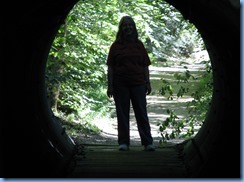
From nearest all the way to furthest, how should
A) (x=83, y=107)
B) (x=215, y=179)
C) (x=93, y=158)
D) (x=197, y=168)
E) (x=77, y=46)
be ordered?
(x=215, y=179)
(x=197, y=168)
(x=93, y=158)
(x=77, y=46)
(x=83, y=107)

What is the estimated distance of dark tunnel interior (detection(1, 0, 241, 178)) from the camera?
627cm

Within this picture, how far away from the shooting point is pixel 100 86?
1580cm

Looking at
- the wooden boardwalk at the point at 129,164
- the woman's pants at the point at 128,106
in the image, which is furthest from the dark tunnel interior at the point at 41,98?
the woman's pants at the point at 128,106

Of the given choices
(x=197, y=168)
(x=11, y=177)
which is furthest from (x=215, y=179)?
(x=11, y=177)

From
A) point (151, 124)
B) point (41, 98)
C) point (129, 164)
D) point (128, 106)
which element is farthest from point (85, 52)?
point (129, 164)

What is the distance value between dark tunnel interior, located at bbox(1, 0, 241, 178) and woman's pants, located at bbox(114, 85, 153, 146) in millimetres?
1193

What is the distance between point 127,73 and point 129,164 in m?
1.44

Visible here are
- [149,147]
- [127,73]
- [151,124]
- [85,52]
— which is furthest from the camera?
[151,124]

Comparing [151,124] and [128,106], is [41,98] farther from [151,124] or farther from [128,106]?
[151,124]

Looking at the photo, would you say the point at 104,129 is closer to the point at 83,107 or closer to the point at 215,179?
the point at 83,107

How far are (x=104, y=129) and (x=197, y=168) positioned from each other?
29.6 feet

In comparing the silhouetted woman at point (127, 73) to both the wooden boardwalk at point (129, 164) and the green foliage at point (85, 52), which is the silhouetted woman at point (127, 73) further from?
the green foliage at point (85, 52)

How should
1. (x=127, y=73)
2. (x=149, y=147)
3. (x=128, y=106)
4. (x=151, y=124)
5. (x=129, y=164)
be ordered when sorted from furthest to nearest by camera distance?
(x=151, y=124) < (x=149, y=147) < (x=128, y=106) < (x=127, y=73) < (x=129, y=164)

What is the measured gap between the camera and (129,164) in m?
7.62
